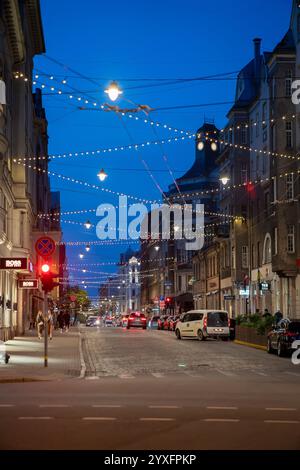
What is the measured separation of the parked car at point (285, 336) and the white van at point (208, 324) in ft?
38.1

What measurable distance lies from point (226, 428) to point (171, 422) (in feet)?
3.26

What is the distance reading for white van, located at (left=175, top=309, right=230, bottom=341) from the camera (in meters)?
46.0

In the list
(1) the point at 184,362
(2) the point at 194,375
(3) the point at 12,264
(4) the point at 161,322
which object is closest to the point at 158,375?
(2) the point at 194,375

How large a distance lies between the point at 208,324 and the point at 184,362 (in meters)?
16.7

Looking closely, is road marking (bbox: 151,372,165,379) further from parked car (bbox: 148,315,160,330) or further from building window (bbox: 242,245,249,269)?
parked car (bbox: 148,315,160,330)

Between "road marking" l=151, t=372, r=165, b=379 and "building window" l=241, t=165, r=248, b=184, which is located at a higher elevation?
"building window" l=241, t=165, r=248, b=184

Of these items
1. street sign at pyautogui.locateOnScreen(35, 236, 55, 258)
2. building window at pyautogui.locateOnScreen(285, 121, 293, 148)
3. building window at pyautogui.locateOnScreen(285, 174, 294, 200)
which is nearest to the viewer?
street sign at pyautogui.locateOnScreen(35, 236, 55, 258)

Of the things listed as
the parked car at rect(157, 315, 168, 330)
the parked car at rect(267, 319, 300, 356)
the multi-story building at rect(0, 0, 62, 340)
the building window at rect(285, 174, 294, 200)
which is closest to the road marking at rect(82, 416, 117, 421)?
the parked car at rect(267, 319, 300, 356)

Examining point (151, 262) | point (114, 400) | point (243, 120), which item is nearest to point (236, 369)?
point (114, 400)

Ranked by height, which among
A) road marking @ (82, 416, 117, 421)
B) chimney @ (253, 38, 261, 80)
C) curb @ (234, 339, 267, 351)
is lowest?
road marking @ (82, 416, 117, 421)

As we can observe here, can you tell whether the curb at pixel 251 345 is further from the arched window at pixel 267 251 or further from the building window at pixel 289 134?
the building window at pixel 289 134

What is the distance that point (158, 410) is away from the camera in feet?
46.3

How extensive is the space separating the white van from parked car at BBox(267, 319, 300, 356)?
458 inches
